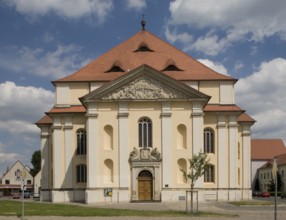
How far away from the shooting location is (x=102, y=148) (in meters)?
46.4

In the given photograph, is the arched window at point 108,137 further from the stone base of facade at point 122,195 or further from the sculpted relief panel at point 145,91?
the stone base of facade at point 122,195

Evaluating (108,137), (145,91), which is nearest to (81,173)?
(108,137)

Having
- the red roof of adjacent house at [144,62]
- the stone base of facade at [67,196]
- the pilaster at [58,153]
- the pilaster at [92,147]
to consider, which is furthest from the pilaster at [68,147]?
the pilaster at [92,147]

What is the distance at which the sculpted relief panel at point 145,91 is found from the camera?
4641cm

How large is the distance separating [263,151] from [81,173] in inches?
2979

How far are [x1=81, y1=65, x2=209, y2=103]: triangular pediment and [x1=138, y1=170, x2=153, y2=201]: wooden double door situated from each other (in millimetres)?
7077

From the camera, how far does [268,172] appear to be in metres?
109

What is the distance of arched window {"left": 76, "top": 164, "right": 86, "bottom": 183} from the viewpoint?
5109 centimetres

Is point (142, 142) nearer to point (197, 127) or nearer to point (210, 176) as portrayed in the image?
point (197, 127)

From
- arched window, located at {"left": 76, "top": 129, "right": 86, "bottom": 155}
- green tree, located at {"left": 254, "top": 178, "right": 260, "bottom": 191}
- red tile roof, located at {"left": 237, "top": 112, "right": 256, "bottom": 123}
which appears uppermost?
red tile roof, located at {"left": 237, "top": 112, "right": 256, "bottom": 123}

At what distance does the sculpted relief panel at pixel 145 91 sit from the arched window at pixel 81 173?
905 cm

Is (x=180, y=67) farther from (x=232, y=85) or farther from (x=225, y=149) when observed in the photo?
(x=225, y=149)

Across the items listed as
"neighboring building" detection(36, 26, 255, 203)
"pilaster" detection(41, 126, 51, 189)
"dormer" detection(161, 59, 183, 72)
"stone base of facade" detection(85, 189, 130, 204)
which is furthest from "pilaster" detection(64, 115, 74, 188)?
"dormer" detection(161, 59, 183, 72)

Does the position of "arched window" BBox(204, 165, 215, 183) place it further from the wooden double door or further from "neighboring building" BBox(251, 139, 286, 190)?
"neighboring building" BBox(251, 139, 286, 190)
